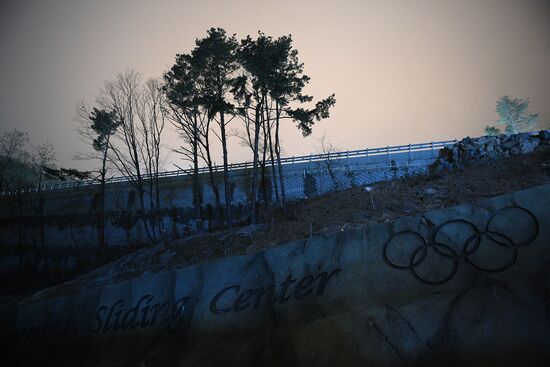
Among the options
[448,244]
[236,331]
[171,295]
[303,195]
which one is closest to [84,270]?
[303,195]

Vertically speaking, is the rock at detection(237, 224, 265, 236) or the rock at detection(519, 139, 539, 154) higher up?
the rock at detection(519, 139, 539, 154)

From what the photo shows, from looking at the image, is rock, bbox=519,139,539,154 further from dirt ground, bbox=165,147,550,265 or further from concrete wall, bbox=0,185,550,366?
concrete wall, bbox=0,185,550,366

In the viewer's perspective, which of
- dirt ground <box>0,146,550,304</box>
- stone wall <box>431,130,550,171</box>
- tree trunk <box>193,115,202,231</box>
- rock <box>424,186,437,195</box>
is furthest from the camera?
tree trunk <box>193,115,202,231</box>

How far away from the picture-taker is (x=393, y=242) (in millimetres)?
5910

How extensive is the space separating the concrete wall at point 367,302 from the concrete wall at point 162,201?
16306mm

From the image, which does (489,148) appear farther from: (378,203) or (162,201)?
(162,201)

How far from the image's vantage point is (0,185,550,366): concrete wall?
4594mm

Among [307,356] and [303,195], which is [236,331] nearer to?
[307,356]

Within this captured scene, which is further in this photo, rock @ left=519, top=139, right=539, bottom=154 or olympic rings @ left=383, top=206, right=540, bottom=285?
rock @ left=519, top=139, right=539, bottom=154

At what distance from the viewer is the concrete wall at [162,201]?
78.6 ft

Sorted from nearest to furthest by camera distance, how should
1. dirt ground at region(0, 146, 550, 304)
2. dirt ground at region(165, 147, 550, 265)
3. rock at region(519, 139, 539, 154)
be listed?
dirt ground at region(165, 147, 550, 265) < dirt ground at region(0, 146, 550, 304) < rock at region(519, 139, 539, 154)

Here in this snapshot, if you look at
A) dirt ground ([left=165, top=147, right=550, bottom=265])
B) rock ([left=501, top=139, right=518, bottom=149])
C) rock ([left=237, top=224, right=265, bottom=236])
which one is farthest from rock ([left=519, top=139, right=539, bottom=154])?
rock ([left=237, top=224, right=265, bottom=236])

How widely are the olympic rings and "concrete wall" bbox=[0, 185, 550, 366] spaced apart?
0.06ft

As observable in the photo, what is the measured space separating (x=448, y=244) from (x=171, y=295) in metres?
6.23
